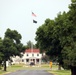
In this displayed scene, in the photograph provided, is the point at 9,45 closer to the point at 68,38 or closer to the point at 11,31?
the point at 11,31

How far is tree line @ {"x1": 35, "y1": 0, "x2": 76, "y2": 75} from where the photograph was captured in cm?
3725

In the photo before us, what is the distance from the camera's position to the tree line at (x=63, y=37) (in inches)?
1467

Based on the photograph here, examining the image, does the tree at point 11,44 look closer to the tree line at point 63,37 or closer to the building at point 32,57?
the tree line at point 63,37

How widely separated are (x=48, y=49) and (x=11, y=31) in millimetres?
30655

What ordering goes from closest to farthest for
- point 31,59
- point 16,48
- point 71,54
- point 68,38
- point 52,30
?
point 71,54 < point 68,38 < point 52,30 < point 16,48 < point 31,59

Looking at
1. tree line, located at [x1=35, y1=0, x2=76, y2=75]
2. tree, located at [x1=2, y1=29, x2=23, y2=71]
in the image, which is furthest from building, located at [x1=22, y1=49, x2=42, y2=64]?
tree line, located at [x1=35, y1=0, x2=76, y2=75]

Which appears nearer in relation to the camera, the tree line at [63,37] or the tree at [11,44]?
the tree line at [63,37]

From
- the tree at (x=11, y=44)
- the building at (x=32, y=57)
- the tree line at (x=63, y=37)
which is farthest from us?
the building at (x=32, y=57)

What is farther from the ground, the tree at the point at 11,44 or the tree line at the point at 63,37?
the tree at the point at 11,44

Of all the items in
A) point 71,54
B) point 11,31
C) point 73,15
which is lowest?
point 71,54

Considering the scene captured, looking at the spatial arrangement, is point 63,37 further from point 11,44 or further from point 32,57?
point 32,57

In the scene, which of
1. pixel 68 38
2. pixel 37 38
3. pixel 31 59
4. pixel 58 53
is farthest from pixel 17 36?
pixel 31 59

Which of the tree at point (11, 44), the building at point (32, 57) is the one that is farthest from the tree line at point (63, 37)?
the building at point (32, 57)

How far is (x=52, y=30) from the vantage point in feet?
160
